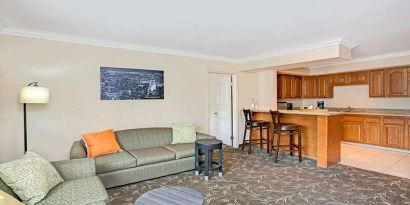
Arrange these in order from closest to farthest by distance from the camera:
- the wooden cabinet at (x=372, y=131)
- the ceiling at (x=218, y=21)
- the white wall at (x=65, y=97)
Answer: the ceiling at (x=218, y=21) < the white wall at (x=65, y=97) < the wooden cabinet at (x=372, y=131)

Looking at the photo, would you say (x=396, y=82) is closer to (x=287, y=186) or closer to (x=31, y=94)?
(x=287, y=186)

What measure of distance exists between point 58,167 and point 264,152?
4138mm

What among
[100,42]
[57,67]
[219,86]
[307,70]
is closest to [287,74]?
[307,70]

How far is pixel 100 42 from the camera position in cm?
391

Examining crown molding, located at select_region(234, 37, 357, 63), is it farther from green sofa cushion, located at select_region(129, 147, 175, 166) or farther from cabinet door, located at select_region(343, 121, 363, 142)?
green sofa cushion, located at select_region(129, 147, 175, 166)

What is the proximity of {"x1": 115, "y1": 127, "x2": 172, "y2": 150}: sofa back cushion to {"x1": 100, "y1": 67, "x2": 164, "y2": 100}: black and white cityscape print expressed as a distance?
660 mm

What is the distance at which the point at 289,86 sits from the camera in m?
7.09

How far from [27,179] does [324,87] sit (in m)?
7.49

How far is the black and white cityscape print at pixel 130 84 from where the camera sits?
4.01 meters

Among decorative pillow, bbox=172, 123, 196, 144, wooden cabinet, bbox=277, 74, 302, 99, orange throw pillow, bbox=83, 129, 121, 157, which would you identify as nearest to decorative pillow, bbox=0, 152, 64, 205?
orange throw pillow, bbox=83, 129, 121, 157

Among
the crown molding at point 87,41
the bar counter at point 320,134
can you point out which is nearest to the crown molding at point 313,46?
the bar counter at point 320,134

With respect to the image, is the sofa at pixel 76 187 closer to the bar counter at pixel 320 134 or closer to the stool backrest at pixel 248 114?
the stool backrest at pixel 248 114

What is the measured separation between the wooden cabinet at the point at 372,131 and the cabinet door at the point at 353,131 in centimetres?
12

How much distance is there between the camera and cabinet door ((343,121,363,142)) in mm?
5898
